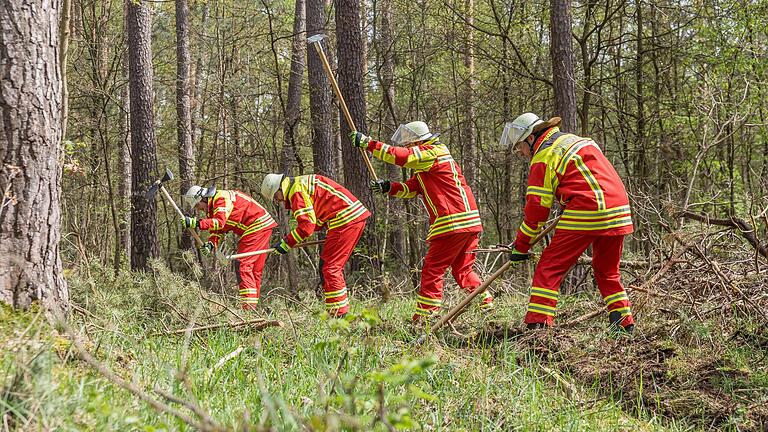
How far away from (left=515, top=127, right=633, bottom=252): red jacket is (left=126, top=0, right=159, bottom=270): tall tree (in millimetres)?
7532

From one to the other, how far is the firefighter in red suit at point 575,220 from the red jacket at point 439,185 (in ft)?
4.71

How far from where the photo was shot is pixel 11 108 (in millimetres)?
3480

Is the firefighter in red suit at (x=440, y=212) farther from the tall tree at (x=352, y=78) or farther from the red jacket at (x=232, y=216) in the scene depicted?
the tall tree at (x=352, y=78)

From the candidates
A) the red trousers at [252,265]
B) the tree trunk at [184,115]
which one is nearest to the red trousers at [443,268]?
the red trousers at [252,265]

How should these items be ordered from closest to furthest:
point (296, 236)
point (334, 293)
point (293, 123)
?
point (334, 293) < point (296, 236) < point (293, 123)

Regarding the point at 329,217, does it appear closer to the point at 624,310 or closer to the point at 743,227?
the point at 624,310

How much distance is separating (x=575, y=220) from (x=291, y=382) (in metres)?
2.71

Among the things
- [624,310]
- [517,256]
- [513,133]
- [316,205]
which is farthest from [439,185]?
[624,310]

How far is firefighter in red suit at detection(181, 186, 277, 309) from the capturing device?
28.6ft

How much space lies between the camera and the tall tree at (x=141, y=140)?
10906mm

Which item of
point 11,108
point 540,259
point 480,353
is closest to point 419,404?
point 480,353

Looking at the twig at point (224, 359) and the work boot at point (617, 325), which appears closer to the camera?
the twig at point (224, 359)

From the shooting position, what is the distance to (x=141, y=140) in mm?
10984

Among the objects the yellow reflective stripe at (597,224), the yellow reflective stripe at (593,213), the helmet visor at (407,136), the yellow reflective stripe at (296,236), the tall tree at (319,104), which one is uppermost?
the tall tree at (319,104)
